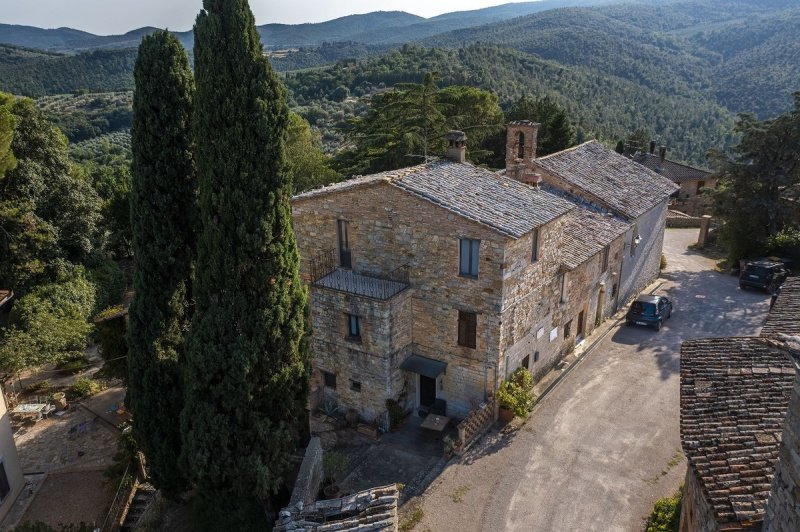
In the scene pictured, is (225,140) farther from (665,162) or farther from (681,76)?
(681,76)

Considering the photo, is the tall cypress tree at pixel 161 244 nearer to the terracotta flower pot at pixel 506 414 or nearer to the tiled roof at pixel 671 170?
the terracotta flower pot at pixel 506 414

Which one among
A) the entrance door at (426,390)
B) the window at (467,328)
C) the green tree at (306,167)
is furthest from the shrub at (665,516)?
the green tree at (306,167)

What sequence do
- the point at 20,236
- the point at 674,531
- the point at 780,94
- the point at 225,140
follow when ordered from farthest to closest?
the point at 780,94
the point at 20,236
the point at 674,531
the point at 225,140

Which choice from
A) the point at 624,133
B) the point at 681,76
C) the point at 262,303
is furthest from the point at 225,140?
the point at 681,76

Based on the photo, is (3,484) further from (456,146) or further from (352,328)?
(456,146)

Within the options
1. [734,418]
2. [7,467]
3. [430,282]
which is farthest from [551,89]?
[734,418]

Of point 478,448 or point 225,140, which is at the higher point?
point 225,140
